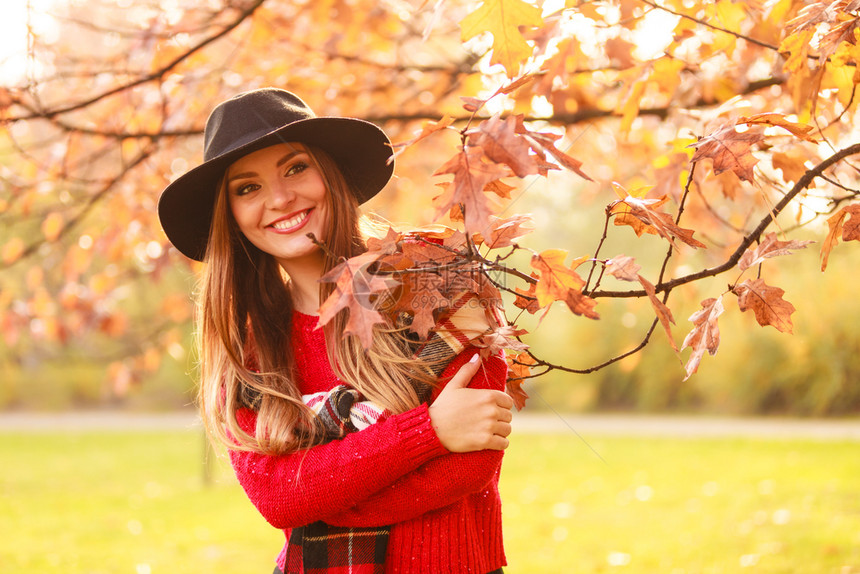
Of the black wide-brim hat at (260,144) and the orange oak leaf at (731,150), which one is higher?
the black wide-brim hat at (260,144)

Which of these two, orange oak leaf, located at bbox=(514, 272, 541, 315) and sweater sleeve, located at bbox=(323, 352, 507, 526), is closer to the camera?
orange oak leaf, located at bbox=(514, 272, 541, 315)

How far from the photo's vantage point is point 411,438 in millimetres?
1447

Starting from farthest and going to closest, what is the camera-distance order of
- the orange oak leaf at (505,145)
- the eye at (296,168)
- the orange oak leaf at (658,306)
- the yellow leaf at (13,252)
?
1. the yellow leaf at (13,252)
2. the eye at (296,168)
3. the orange oak leaf at (658,306)
4. the orange oak leaf at (505,145)

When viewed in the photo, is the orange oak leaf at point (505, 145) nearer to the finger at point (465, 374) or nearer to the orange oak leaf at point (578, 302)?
the orange oak leaf at point (578, 302)

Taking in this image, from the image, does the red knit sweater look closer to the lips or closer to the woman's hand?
the woman's hand

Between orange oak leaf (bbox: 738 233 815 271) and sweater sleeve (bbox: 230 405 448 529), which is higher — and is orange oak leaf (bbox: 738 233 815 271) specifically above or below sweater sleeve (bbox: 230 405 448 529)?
above

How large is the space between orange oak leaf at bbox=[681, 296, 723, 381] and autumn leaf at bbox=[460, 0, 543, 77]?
52cm

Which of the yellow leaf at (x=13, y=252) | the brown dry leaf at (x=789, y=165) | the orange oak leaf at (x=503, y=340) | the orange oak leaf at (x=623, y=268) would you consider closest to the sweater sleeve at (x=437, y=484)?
the orange oak leaf at (x=503, y=340)

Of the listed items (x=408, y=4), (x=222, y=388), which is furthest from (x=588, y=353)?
(x=222, y=388)

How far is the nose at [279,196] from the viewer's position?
64.7 inches

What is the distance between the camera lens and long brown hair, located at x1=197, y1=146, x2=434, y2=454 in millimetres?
1576

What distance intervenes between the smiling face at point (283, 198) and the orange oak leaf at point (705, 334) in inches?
32.1

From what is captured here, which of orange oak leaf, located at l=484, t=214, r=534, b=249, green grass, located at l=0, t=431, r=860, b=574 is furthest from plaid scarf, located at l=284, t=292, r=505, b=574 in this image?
green grass, located at l=0, t=431, r=860, b=574

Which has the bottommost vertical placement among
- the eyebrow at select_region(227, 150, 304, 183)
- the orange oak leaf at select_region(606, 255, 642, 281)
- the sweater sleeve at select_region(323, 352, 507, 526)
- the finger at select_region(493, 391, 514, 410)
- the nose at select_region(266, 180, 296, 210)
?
the sweater sleeve at select_region(323, 352, 507, 526)
